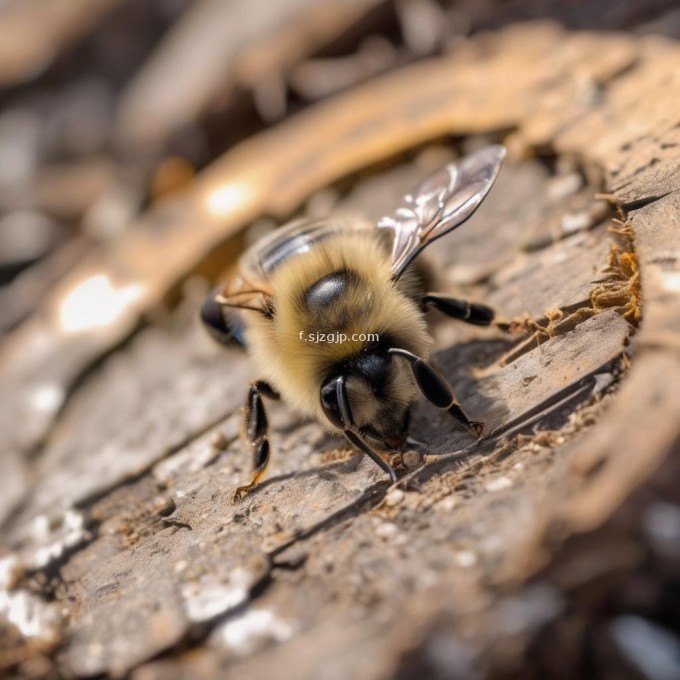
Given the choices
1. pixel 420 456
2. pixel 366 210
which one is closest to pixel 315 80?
pixel 366 210

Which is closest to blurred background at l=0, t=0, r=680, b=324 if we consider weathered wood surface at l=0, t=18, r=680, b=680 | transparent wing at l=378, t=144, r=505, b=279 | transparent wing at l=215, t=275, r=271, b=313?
weathered wood surface at l=0, t=18, r=680, b=680

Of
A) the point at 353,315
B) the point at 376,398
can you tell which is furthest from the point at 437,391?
the point at 353,315

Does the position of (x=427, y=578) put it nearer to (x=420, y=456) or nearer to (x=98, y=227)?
(x=420, y=456)

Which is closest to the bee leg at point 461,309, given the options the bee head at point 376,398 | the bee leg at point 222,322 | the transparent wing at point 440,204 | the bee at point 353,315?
the bee at point 353,315

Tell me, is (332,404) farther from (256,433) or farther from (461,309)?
(461,309)

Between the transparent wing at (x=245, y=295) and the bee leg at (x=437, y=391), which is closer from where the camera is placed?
the bee leg at (x=437, y=391)

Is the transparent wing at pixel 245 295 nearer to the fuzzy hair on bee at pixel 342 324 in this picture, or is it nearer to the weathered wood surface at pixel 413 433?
the fuzzy hair on bee at pixel 342 324

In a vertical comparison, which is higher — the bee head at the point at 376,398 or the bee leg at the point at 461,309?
the bee leg at the point at 461,309

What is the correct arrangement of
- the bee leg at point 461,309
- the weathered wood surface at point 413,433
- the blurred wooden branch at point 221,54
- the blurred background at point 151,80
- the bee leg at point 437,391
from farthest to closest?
the blurred wooden branch at point 221,54 < the blurred background at point 151,80 < the bee leg at point 461,309 < the bee leg at point 437,391 < the weathered wood surface at point 413,433
